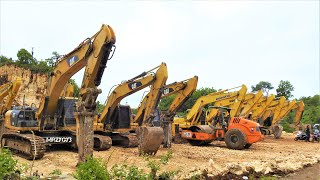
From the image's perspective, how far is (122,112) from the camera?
15.8 metres

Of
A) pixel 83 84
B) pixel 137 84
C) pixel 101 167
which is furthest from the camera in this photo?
pixel 137 84

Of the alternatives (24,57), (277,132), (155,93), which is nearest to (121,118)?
(155,93)

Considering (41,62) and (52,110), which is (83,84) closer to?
(52,110)

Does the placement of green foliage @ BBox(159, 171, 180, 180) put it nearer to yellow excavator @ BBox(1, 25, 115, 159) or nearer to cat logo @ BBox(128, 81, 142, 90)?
yellow excavator @ BBox(1, 25, 115, 159)

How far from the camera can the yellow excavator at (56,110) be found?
Result: 33.8 feet

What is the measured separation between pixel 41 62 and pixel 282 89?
3682 cm

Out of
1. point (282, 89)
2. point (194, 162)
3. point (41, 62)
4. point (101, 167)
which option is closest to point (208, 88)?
point (282, 89)

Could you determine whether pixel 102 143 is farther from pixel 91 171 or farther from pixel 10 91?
pixel 91 171

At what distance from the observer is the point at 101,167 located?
19.8 feet

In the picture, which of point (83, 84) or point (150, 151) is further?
point (150, 151)

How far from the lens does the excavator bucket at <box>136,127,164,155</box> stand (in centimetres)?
1151

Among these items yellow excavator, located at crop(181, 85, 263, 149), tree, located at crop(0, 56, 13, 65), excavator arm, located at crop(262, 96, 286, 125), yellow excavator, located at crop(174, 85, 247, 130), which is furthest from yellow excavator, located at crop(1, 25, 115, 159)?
tree, located at crop(0, 56, 13, 65)

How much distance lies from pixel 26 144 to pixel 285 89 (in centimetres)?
5238

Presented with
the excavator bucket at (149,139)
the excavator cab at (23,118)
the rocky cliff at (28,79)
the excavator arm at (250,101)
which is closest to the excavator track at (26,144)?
the excavator cab at (23,118)
